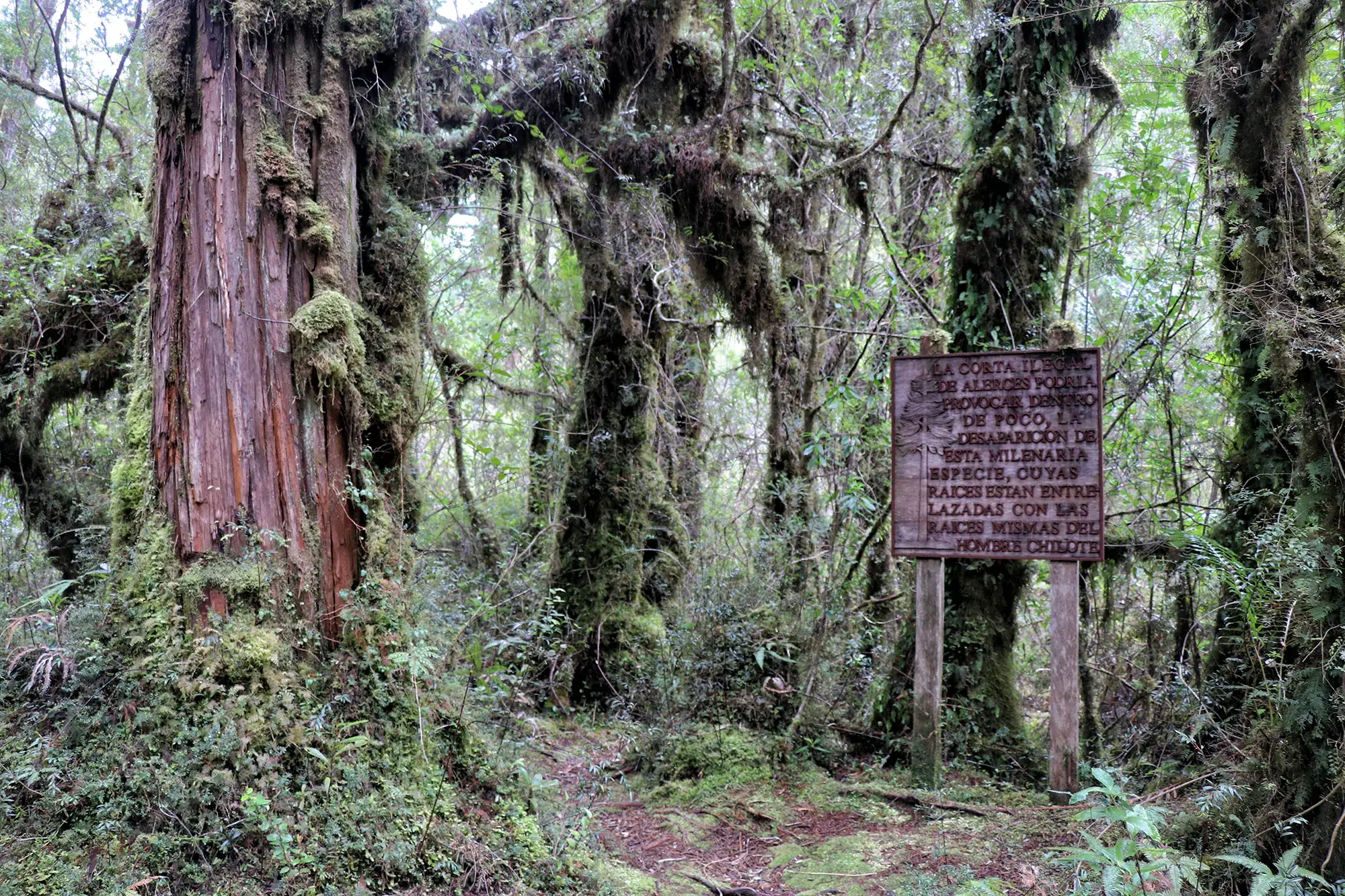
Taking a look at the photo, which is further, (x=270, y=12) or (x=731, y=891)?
(x=270, y=12)

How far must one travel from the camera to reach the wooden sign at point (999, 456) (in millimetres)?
5637

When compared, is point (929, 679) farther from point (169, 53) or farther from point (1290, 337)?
point (169, 53)

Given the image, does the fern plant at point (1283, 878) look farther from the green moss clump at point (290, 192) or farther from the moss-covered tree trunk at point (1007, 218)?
the green moss clump at point (290, 192)

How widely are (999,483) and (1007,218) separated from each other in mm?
2514

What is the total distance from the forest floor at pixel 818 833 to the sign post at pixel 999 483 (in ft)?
1.36

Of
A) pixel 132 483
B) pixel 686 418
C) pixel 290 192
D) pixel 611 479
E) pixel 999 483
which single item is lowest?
pixel 132 483

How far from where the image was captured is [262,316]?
4.70 meters

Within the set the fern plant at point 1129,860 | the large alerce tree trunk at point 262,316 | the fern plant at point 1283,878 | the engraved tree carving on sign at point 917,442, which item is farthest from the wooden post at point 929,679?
the large alerce tree trunk at point 262,316

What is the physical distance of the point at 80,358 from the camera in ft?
23.9

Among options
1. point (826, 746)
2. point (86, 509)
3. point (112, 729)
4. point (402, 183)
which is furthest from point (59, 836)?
point (826, 746)

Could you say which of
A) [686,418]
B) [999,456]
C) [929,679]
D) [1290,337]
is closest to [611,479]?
[686,418]

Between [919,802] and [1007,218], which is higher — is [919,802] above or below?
below

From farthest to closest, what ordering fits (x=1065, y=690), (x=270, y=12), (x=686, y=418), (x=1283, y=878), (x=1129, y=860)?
(x=686, y=418), (x=1065, y=690), (x=270, y=12), (x=1129, y=860), (x=1283, y=878)

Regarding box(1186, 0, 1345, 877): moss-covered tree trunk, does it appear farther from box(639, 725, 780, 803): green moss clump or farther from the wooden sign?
box(639, 725, 780, 803): green moss clump
